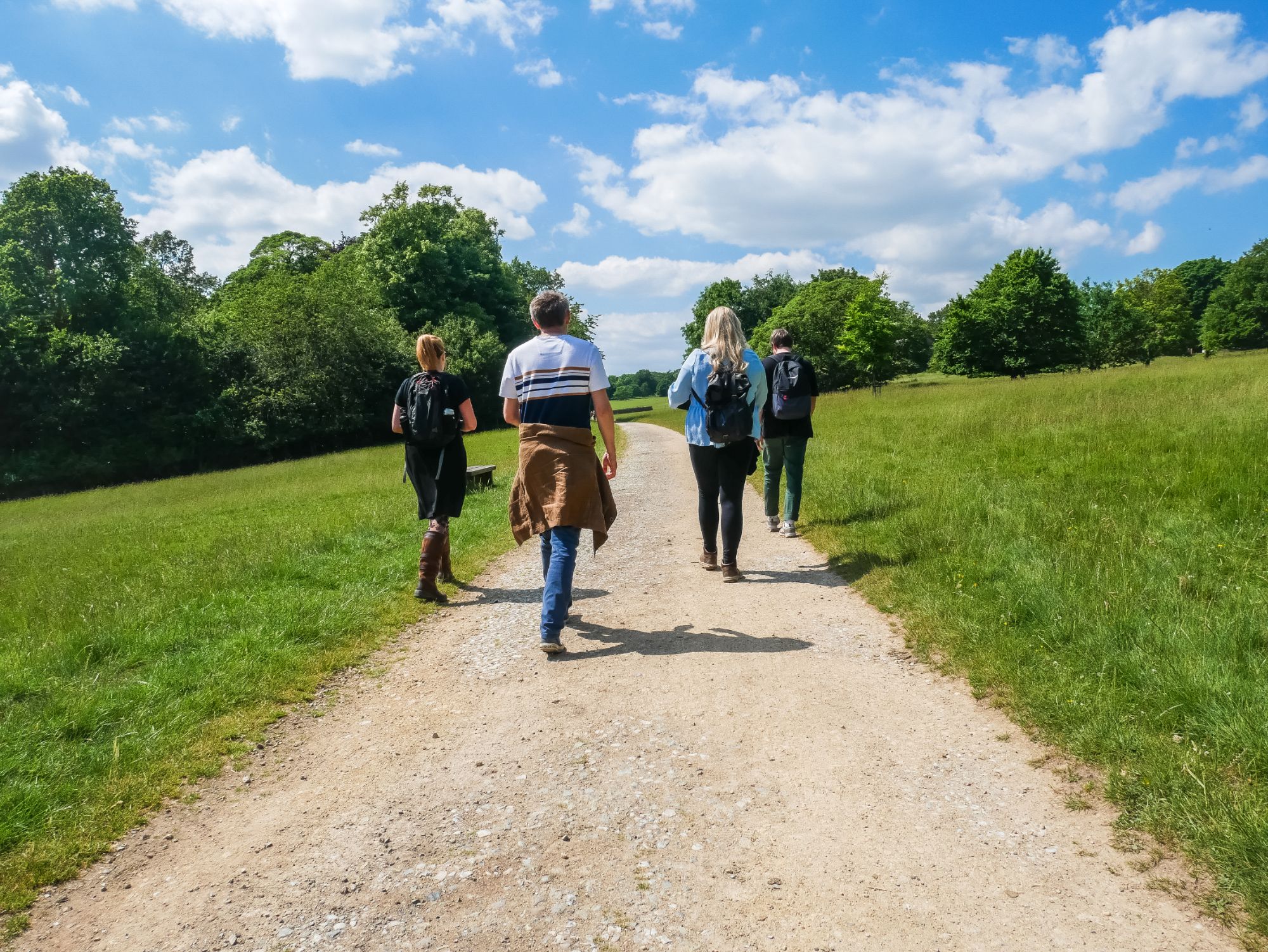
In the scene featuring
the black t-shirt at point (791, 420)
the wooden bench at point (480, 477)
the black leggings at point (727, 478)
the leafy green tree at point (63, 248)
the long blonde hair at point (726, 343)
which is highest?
the leafy green tree at point (63, 248)

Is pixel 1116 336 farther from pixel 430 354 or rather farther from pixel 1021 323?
pixel 430 354

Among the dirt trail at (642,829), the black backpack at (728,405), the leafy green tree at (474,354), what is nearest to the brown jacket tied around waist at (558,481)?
the dirt trail at (642,829)

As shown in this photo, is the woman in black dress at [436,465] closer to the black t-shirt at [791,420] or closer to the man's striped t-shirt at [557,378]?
the man's striped t-shirt at [557,378]

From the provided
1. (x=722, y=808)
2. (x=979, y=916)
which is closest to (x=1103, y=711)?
(x=979, y=916)

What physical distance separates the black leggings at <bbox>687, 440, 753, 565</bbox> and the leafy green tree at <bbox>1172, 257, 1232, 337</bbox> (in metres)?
102

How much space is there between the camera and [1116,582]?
15.9 ft

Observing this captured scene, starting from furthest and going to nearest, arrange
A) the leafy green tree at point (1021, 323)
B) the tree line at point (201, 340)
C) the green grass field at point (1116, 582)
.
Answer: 1. the leafy green tree at point (1021, 323)
2. the tree line at point (201, 340)
3. the green grass field at point (1116, 582)

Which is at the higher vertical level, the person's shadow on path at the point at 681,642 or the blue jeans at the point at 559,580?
the blue jeans at the point at 559,580

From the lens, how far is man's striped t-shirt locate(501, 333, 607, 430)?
4.86 m

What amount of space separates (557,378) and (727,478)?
2.14 m

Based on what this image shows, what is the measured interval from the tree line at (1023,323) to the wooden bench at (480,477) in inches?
1316

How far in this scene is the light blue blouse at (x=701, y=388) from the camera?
640 cm

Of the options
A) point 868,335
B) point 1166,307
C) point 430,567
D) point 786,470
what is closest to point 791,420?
point 786,470

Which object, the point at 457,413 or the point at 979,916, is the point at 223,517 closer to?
the point at 457,413
